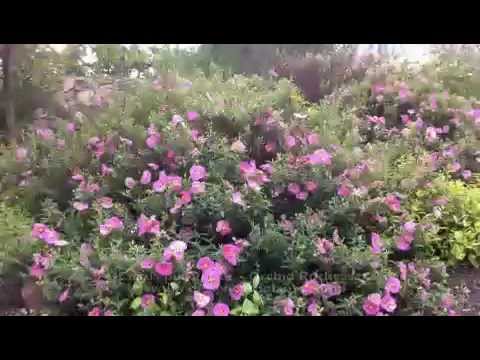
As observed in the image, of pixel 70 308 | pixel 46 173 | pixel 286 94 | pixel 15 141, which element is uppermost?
pixel 286 94

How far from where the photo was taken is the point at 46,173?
3.62m

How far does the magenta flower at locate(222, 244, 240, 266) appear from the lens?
109 inches

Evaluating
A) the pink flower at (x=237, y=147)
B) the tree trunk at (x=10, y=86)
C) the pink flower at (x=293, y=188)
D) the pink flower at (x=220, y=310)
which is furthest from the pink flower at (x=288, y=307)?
the tree trunk at (x=10, y=86)

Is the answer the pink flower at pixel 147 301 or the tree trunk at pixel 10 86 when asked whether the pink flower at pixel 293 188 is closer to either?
the pink flower at pixel 147 301

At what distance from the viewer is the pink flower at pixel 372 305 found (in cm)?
273

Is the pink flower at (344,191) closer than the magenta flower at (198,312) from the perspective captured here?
No

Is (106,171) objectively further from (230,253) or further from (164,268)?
(230,253)

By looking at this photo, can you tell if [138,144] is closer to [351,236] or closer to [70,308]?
[70,308]

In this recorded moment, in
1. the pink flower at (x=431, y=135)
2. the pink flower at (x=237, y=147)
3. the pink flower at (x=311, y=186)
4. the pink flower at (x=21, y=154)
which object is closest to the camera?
the pink flower at (x=311, y=186)

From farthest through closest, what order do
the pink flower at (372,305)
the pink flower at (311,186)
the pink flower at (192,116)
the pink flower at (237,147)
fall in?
1. the pink flower at (192,116)
2. the pink flower at (237,147)
3. the pink flower at (311,186)
4. the pink flower at (372,305)

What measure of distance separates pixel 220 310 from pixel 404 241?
1.09m

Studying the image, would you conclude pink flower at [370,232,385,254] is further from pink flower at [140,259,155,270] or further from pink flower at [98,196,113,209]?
pink flower at [98,196,113,209]
